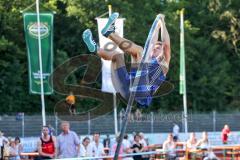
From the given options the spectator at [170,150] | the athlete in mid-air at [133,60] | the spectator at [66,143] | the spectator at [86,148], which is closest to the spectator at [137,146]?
the spectator at [170,150]

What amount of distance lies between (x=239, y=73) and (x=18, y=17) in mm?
15985

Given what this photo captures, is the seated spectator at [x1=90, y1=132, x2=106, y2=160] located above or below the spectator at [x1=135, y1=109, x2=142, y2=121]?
below

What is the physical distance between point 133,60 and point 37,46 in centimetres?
1448

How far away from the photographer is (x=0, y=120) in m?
29.1

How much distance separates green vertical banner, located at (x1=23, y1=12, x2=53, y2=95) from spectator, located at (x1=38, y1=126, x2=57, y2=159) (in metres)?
10.1

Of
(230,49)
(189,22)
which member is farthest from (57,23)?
(230,49)

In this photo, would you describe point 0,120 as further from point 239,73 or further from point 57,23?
point 239,73

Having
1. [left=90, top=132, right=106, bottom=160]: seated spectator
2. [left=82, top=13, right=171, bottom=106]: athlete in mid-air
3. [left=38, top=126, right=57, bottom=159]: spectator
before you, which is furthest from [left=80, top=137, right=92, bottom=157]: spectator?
[left=82, top=13, right=171, bottom=106]: athlete in mid-air

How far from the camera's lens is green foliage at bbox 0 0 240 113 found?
37312 mm

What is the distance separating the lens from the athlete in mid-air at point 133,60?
8.80m

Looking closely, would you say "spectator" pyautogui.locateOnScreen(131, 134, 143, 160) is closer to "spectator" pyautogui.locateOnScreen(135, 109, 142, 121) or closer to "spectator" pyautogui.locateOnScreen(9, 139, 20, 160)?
"spectator" pyautogui.locateOnScreen(9, 139, 20, 160)

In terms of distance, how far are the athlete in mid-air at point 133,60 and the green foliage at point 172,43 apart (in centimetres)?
2528

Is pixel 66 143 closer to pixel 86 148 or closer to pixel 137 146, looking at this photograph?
pixel 86 148

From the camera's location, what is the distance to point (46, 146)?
1323 cm
